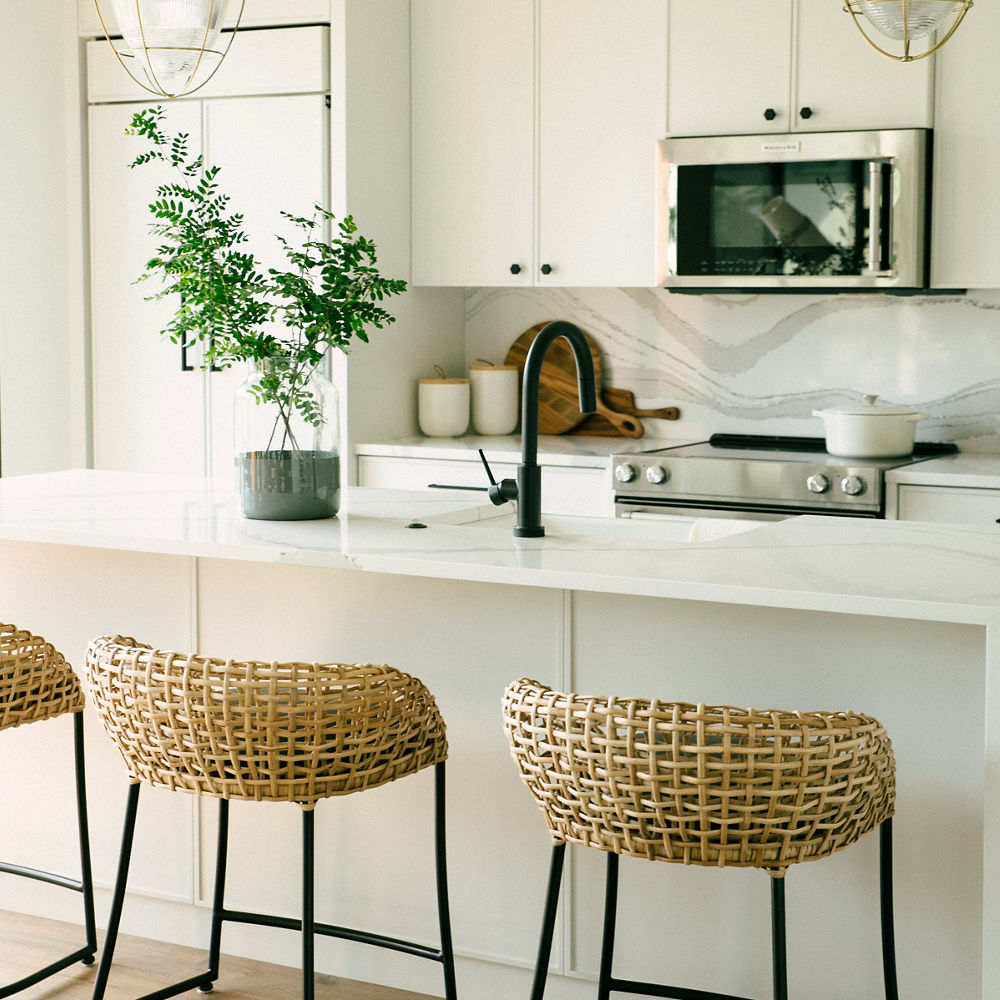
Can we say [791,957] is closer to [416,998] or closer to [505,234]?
[416,998]

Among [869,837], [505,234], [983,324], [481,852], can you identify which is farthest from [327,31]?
[869,837]

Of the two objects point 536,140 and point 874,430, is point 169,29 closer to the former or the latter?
point 536,140

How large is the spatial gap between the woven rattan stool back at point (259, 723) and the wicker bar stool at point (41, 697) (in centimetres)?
40

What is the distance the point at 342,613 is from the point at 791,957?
1.01 meters

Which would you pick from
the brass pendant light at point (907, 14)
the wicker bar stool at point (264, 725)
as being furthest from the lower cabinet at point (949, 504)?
the wicker bar stool at point (264, 725)

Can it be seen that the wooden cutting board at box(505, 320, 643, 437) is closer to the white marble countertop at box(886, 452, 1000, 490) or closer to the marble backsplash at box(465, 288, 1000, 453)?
the marble backsplash at box(465, 288, 1000, 453)

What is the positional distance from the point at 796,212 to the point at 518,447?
108 centimetres

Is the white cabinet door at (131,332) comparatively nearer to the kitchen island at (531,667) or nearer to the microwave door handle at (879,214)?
the kitchen island at (531,667)

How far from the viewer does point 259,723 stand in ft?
7.32

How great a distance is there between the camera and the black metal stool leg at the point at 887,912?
7.09 ft

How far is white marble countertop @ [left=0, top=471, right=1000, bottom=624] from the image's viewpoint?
84.7 inches

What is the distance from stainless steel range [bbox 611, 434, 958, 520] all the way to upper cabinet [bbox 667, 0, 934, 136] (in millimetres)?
931

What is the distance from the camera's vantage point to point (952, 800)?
232cm

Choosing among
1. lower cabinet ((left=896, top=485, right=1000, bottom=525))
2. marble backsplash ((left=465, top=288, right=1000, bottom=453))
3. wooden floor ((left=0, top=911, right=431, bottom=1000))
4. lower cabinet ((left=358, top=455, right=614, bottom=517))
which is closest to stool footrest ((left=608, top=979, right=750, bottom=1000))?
wooden floor ((left=0, top=911, right=431, bottom=1000))
